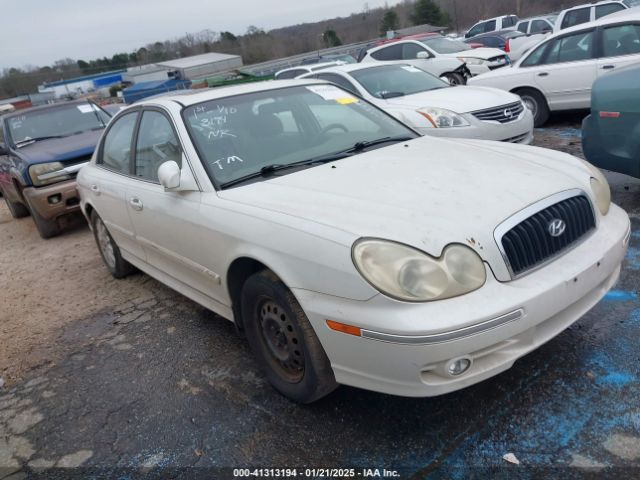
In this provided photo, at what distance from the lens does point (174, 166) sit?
311cm

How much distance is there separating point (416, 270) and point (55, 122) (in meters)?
7.68

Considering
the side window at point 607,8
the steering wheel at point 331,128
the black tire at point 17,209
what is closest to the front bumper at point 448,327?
the steering wheel at point 331,128

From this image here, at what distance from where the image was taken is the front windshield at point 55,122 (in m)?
7.94

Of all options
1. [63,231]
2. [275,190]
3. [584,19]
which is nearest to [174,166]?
[275,190]

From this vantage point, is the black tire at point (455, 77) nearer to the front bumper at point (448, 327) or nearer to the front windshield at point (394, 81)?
the front windshield at point (394, 81)

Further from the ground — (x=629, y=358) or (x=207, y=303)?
(x=207, y=303)

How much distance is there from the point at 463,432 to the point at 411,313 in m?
0.77

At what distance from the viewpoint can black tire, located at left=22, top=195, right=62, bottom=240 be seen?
7128 millimetres

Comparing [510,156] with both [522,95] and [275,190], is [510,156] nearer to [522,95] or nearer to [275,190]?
[275,190]

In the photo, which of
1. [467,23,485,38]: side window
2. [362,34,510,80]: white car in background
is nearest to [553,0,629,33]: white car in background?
[362,34,510,80]: white car in background

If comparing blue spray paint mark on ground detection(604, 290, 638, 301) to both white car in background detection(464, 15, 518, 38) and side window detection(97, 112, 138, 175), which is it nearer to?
side window detection(97, 112, 138, 175)

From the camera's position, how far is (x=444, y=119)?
21.6ft

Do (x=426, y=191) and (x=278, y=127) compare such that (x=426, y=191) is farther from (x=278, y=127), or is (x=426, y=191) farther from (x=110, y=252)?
(x=110, y=252)

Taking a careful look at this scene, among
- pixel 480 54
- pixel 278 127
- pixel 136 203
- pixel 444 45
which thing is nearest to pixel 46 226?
pixel 136 203
